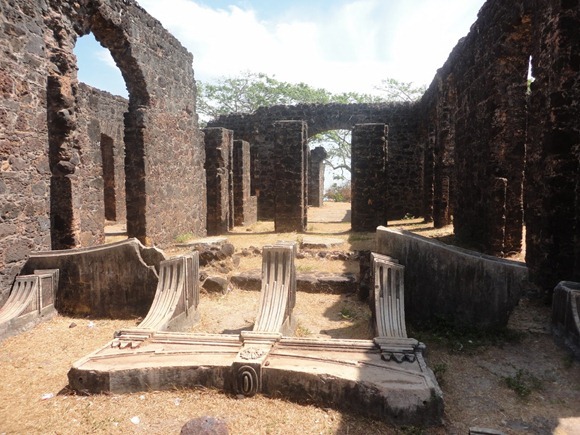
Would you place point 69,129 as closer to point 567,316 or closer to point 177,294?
point 177,294

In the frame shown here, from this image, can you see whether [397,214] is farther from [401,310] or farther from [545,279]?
[401,310]

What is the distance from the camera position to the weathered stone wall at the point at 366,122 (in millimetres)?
14851

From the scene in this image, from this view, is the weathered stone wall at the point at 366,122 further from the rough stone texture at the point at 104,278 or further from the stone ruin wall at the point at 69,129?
the rough stone texture at the point at 104,278

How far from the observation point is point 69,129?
5.59m

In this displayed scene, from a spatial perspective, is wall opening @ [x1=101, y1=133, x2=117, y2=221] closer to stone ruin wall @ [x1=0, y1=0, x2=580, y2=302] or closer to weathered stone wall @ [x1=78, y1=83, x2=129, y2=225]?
weathered stone wall @ [x1=78, y1=83, x2=129, y2=225]

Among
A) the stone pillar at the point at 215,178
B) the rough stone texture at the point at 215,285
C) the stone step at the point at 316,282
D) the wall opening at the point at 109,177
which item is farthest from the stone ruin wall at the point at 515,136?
the wall opening at the point at 109,177

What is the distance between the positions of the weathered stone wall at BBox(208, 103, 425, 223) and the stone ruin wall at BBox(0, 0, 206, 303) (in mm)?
6719

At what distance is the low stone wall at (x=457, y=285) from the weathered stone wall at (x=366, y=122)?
435 inches

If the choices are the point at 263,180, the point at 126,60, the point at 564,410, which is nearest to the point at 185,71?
the point at 126,60

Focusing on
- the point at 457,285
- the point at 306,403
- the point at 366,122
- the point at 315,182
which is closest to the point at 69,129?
the point at 306,403

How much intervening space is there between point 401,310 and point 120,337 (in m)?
2.48

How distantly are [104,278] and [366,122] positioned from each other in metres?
12.4

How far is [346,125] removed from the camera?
595 inches

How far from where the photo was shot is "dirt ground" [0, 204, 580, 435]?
8.48 feet
